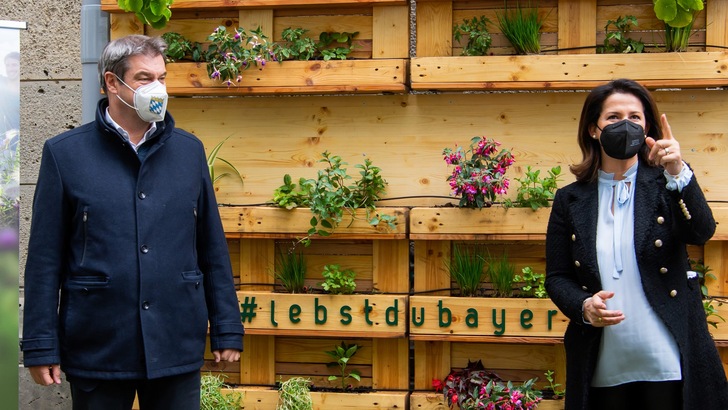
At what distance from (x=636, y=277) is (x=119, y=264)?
163 centimetres

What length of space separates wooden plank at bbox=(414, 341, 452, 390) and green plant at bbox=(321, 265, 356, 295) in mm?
437

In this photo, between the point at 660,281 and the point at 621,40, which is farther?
the point at 621,40

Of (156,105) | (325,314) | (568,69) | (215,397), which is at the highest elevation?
(568,69)

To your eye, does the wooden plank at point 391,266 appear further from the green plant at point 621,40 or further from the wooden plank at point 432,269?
the green plant at point 621,40

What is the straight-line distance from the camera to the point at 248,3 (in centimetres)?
473

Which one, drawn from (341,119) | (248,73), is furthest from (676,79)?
(248,73)

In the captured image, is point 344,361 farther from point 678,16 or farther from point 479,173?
point 678,16

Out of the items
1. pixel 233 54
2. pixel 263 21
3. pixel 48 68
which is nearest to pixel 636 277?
pixel 233 54

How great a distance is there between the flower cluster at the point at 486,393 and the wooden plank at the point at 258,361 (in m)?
0.87

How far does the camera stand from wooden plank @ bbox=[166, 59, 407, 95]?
15.1ft

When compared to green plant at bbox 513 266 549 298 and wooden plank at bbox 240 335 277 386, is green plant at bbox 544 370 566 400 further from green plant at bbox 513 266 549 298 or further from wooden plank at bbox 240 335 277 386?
wooden plank at bbox 240 335 277 386

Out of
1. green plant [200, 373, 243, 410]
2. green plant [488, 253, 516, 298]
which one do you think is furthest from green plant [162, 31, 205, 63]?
green plant [488, 253, 516, 298]

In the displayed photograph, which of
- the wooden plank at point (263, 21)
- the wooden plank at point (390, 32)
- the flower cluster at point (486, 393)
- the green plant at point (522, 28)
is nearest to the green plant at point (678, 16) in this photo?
the green plant at point (522, 28)

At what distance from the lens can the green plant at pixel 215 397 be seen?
15.3 feet
